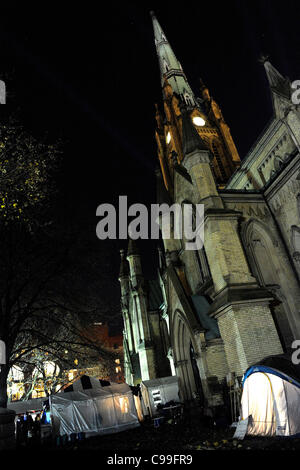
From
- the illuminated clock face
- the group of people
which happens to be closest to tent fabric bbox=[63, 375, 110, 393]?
the group of people

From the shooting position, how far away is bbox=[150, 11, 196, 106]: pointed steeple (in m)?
39.0

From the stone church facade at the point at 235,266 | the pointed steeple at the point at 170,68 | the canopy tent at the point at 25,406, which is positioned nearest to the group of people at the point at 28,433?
the stone church facade at the point at 235,266

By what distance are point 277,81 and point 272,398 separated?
599 inches

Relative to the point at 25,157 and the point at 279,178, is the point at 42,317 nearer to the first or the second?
the point at 25,157

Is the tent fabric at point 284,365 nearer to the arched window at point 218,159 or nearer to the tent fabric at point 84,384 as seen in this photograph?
the tent fabric at point 84,384

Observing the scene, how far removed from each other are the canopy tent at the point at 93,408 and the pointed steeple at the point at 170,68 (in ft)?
105

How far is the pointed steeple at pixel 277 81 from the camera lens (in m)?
15.7

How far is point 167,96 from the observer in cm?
3819

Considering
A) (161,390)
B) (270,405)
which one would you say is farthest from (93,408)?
(270,405)

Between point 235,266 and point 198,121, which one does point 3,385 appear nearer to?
point 235,266

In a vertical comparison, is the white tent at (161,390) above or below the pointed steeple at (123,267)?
below

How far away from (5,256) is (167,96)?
32.0 m

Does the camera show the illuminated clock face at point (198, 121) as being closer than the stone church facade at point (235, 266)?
No

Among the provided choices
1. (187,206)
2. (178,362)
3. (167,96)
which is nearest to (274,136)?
(187,206)
